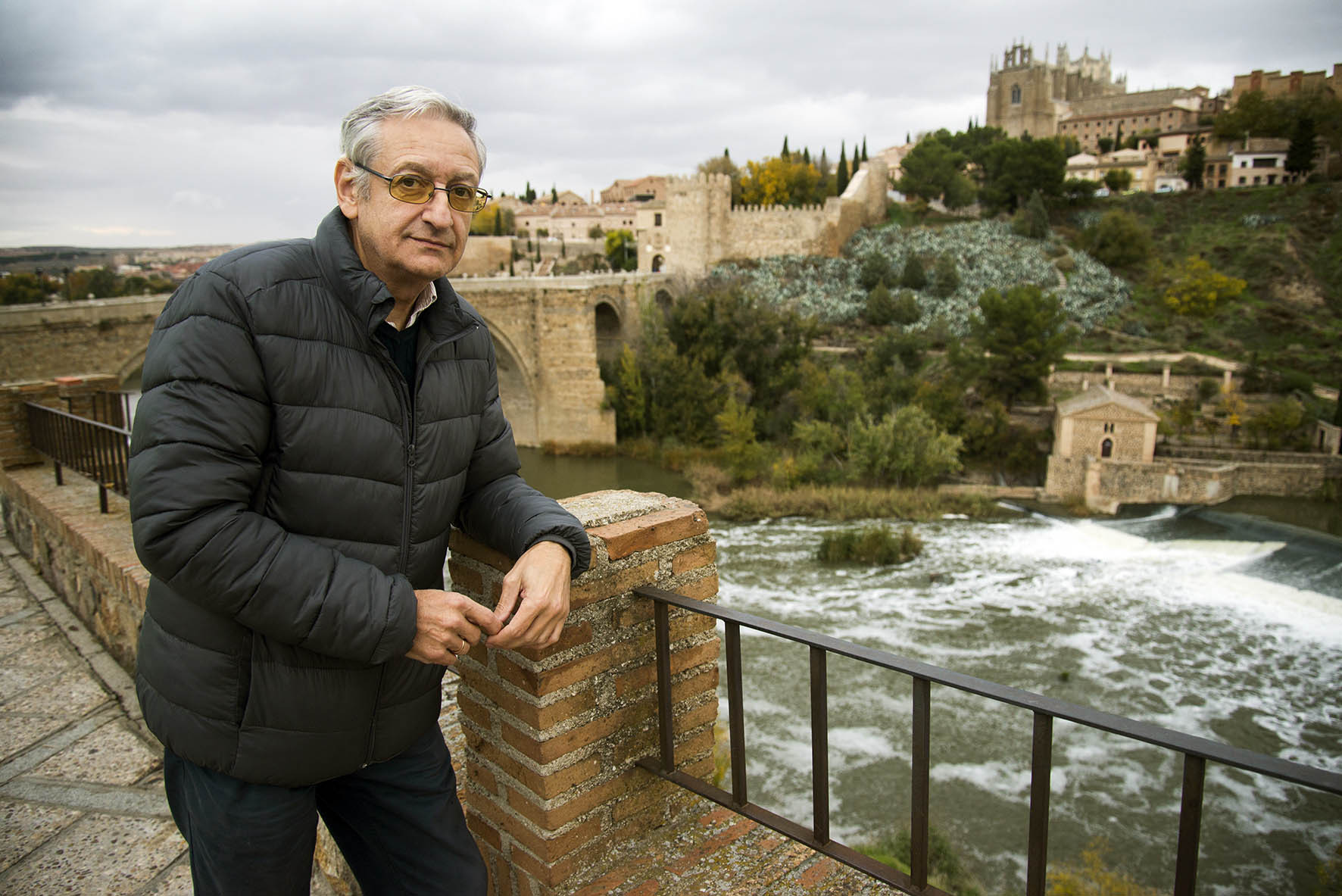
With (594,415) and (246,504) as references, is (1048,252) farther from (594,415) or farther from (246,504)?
(246,504)

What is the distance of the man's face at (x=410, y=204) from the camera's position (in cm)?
133

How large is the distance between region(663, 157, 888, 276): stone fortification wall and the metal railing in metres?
29.6

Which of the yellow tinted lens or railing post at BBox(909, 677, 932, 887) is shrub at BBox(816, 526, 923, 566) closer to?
railing post at BBox(909, 677, 932, 887)

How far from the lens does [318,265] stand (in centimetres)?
134

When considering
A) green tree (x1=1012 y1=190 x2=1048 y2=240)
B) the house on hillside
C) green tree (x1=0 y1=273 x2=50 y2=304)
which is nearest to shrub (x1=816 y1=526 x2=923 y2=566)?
the house on hillside

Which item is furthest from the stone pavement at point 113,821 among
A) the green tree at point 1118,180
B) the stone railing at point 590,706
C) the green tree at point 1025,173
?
the green tree at point 1118,180

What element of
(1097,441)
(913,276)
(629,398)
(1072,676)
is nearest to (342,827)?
(1072,676)

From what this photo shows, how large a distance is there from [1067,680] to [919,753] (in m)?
10.0

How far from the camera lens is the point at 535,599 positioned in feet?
4.52

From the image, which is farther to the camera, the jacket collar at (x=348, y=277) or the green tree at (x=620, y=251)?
the green tree at (x=620, y=251)

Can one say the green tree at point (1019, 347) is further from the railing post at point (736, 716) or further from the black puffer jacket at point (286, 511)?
the black puffer jacket at point (286, 511)

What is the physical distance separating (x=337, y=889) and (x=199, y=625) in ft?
3.95

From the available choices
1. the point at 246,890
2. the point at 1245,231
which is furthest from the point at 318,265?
the point at 1245,231

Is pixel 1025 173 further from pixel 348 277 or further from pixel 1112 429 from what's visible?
pixel 348 277
